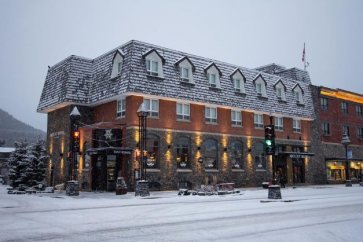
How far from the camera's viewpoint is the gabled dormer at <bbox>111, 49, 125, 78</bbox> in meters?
33.8

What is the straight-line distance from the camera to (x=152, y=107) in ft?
108

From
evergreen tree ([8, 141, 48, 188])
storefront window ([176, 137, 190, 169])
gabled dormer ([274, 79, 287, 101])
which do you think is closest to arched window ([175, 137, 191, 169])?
storefront window ([176, 137, 190, 169])

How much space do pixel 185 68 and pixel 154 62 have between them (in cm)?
358

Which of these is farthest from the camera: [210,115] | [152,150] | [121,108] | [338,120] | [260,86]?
[338,120]

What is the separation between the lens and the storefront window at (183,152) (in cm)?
3425

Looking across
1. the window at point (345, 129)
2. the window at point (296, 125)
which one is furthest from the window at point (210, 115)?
the window at point (345, 129)

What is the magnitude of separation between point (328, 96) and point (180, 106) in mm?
25361

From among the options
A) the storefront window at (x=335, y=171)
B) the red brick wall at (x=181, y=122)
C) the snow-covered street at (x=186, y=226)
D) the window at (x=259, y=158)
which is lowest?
the snow-covered street at (x=186, y=226)

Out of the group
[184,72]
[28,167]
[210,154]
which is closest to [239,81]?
[184,72]

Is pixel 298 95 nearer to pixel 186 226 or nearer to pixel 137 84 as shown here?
pixel 137 84

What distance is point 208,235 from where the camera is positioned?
34.4ft

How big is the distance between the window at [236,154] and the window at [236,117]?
78.9 inches

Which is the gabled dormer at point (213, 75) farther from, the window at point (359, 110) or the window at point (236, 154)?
the window at point (359, 110)

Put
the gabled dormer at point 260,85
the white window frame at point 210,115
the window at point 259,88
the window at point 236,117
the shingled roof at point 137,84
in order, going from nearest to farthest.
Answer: the shingled roof at point 137,84 → the white window frame at point 210,115 → the window at point 236,117 → the gabled dormer at point 260,85 → the window at point 259,88
